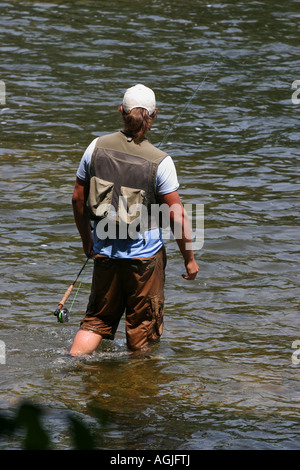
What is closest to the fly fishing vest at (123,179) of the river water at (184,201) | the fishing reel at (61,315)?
the fishing reel at (61,315)

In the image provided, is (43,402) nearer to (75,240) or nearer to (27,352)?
(27,352)

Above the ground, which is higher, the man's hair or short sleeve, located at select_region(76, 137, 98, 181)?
the man's hair

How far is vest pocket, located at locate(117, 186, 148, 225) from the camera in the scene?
16.6 ft

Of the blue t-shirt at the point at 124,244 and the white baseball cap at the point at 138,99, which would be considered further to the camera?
the blue t-shirt at the point at 124,244

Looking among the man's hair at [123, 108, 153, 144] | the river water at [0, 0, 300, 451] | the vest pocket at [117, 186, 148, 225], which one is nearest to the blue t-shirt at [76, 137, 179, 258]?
the vest pocket at [117, 186, 148, 225]

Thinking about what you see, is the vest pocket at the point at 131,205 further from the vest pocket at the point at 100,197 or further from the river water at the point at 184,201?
the river water at the point at 184,201

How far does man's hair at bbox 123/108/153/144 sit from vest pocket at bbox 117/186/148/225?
0.32 meters

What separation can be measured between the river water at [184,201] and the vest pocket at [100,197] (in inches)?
47.7

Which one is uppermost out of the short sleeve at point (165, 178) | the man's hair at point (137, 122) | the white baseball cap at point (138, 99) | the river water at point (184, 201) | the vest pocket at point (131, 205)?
the white baseball cap at point (138, 99)

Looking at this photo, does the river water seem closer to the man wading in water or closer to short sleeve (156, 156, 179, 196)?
the man wading in water

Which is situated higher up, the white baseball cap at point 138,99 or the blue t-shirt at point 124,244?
the white baseball cap at point 138,99

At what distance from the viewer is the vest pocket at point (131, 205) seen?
16.6ft

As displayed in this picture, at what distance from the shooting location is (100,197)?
202 inches
